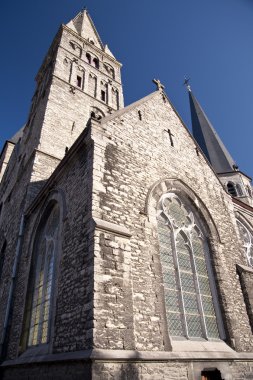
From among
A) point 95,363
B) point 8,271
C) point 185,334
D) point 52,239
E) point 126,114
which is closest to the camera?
point 95,363

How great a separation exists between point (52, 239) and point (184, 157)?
5.40 m

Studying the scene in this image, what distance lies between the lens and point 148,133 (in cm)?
927

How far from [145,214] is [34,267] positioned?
3997 millimetres

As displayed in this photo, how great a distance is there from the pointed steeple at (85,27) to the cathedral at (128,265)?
49.5 feet

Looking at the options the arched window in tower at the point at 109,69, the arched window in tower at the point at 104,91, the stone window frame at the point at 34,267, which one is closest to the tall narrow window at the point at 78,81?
the arched window in tower at the point at 104,91

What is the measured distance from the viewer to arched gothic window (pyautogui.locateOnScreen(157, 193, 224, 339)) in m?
6.66

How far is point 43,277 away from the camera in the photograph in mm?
7891

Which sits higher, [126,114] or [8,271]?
[126,114]

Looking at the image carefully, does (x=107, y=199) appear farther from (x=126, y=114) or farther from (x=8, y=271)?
(x=8, y=271)

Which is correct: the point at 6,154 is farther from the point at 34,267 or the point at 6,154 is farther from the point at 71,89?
the point at 34,267

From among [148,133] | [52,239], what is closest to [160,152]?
[148,133]

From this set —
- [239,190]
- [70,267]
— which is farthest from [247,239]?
[70,267]

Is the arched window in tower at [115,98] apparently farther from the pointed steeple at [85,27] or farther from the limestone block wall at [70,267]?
the limestone block wall at [70,267]

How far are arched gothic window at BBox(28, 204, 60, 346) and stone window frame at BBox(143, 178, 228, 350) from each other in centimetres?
273
